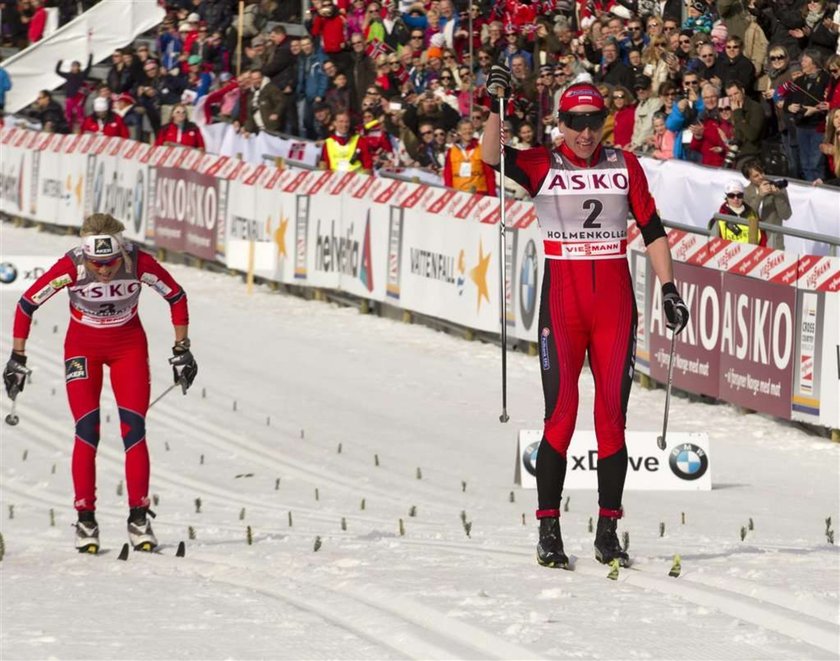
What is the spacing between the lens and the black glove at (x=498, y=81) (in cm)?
902

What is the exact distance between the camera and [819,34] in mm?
18594

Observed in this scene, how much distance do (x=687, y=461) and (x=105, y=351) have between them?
434 centimetres

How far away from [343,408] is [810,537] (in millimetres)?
6168

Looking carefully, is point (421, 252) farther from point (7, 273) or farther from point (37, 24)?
point (37, 24)

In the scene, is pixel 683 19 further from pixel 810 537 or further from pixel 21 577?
pixel 21 577

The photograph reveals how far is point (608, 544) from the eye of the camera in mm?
8969

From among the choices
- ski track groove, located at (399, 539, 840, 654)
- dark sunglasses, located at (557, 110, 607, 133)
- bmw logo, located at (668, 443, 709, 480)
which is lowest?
bmw logo, located at (668, 443, 709, 480)

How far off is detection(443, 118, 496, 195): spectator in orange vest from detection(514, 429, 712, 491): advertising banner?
7.76m

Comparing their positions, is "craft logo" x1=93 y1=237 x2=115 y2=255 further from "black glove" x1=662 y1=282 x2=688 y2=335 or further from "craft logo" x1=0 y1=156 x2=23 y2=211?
"craft logo" x1=0 y1=156 x2=23 y2=211

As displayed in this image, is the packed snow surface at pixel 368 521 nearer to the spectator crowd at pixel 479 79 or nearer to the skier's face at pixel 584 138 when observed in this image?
the skier's face at pixel 584 138

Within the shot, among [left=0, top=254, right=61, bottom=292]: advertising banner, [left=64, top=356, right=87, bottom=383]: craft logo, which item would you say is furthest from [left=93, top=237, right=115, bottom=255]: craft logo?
[left=0, top=254, right=61, bottom=292]: advertising banner

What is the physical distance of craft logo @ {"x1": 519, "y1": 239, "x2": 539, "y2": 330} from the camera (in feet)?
62.0

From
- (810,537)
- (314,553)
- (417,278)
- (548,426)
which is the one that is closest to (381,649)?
(548,426)

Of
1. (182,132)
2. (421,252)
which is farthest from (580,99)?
(182,132)
